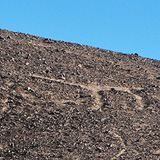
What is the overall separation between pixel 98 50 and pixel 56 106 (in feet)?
26.8

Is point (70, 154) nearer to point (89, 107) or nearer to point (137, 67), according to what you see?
point (89, 107)

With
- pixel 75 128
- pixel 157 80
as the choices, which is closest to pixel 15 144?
pixel 75 128

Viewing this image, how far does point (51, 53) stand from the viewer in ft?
98.4

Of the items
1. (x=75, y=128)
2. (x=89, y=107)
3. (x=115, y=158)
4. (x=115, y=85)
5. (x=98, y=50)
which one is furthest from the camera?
(x=98, y=50)

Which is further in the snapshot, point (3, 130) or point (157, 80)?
point (157, 80)

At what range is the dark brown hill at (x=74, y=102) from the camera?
22125 millimetres

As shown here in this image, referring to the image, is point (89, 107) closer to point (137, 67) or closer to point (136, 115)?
point (136, 115)

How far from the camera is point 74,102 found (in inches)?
1001

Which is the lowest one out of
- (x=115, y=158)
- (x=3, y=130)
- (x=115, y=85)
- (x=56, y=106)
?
(x=115, y=158)

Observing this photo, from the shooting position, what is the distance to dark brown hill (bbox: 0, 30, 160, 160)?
2212cm

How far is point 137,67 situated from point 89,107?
6.60 m

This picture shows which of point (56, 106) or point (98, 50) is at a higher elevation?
point (98, 50)

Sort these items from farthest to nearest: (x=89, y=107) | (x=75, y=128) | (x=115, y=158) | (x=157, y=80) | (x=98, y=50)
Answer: (x=98, y=50) < (x=157, y=80) < (x=89, y=107) < (x=75, y=128) < (x=115, y=158)

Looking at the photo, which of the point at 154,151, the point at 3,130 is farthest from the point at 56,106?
the point at 154,151
